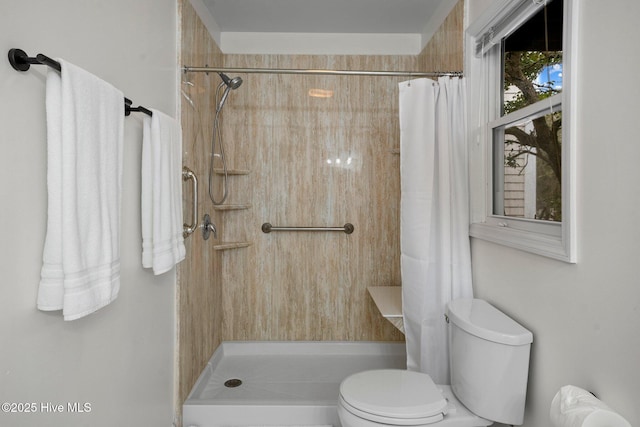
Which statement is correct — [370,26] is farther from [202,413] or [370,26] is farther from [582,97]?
[202,413]

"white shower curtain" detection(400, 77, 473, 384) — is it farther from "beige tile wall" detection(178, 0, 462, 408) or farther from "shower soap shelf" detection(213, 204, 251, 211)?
"shower soap shelf" detection(213, 204, 251, 211)

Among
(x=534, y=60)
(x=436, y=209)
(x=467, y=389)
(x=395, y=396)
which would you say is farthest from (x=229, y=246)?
(x=534, y=60)

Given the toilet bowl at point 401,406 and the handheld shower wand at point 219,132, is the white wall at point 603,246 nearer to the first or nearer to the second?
the toilet bowl at point 401,406

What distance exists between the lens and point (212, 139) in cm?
257

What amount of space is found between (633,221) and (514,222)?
2.09 ft

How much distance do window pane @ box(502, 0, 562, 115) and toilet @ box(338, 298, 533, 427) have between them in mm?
883

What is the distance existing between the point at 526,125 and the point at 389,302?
1.31 m

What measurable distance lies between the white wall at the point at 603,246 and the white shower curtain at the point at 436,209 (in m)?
0.55

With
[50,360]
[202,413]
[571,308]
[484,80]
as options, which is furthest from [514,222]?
[202,413]

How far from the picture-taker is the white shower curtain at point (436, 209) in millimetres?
1820

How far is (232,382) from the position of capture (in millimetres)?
2398

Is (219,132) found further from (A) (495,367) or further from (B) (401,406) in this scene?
(A) (495,367)

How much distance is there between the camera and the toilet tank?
1.30 meters

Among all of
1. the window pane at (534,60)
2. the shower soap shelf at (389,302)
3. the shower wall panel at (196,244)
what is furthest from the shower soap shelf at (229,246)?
the window pane at (534,60)
